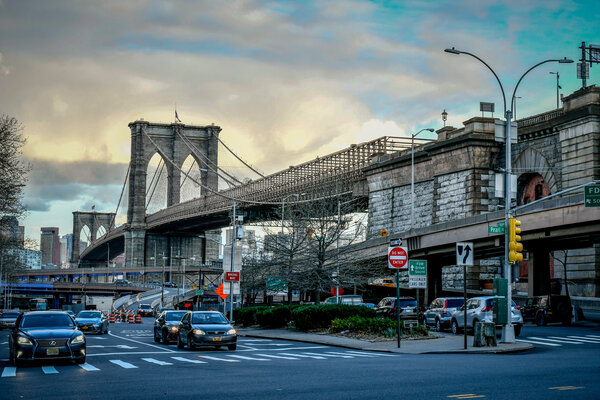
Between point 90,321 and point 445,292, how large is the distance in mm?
30979

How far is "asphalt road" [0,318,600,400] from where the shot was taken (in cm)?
1356

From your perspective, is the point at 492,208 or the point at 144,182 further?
the point at 144,182

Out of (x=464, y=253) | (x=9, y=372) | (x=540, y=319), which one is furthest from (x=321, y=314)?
(x=9, y=372)

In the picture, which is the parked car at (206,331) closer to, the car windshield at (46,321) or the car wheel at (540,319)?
the car windshield at (46,321)

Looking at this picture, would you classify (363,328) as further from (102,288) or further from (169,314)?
(102,288)

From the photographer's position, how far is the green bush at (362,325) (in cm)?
3262

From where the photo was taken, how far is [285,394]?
533 inches

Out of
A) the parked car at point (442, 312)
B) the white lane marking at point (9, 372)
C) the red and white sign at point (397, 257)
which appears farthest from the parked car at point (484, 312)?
the white lane marking at point (9, 372)

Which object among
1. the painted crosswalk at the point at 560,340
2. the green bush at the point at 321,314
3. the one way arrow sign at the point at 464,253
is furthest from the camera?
the green bush at the point at 321,314

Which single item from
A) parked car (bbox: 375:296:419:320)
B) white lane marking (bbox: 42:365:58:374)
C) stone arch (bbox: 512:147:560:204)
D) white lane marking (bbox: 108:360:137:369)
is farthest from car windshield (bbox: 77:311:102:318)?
stone arch (bbox: 512:147:560:204)

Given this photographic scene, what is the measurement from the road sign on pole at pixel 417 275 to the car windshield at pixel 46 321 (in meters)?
11.3

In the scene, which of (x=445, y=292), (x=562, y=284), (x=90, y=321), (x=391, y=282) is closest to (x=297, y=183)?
(x=391, y=282)

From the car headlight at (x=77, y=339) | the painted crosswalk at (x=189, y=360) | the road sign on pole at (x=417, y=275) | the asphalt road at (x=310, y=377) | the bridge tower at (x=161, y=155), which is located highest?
the bridge tower at (x=161, y=155)

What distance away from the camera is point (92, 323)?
43.5 meters
